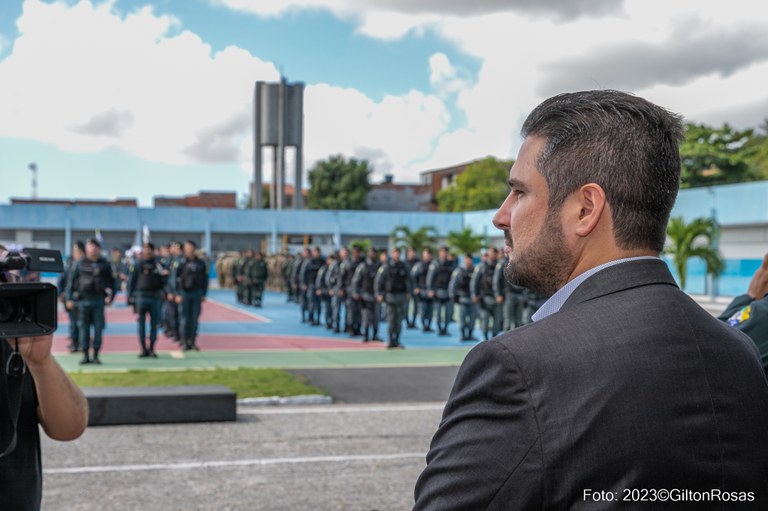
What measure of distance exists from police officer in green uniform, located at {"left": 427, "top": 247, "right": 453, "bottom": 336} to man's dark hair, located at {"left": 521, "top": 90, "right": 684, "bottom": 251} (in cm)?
1940

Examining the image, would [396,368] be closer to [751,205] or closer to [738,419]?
[738,419]

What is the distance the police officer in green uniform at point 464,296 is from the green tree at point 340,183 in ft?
192

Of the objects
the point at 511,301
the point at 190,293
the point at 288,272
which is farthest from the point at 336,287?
the point at 288,272

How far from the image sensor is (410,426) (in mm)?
8977

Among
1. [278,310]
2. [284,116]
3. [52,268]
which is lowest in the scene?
[278,310]

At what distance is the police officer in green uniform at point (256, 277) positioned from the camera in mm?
30578

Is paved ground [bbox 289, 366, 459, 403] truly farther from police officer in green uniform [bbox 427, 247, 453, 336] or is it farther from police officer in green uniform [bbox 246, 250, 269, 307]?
police officer in green uniform [bbox 246, 250, 269, 307]

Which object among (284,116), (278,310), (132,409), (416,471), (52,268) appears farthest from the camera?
(284,116)


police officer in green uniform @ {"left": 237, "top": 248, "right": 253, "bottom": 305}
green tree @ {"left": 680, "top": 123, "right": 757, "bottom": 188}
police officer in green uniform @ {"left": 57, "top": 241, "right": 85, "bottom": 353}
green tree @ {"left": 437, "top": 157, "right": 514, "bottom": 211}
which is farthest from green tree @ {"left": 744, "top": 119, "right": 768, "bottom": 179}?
police officer in green uniform @ {"left": 57, "top": 241, "right": 85, "bottom": 353}

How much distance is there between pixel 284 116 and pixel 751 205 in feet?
121

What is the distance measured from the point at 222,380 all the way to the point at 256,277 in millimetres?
19184

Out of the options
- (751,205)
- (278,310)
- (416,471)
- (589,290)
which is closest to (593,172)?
(589,290)

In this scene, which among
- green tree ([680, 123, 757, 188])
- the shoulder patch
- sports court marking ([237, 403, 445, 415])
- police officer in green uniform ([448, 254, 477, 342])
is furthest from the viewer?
green tree ([680, 123, 757, 188])

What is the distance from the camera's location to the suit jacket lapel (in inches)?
59.1
